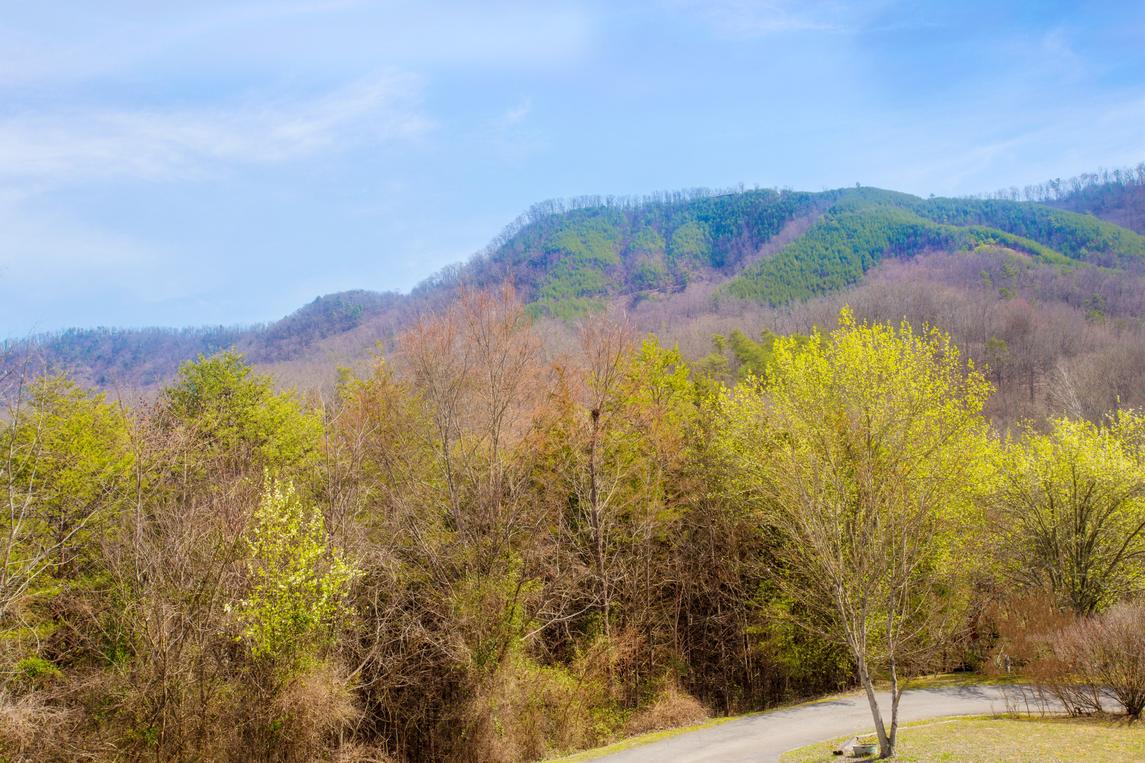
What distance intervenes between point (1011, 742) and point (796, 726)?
217 inches

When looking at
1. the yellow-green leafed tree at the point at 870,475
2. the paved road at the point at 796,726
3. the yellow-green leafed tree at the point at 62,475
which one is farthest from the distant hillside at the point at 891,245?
the yellow-green leafed tree at the point at 62,475

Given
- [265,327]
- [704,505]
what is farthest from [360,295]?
[704,505]

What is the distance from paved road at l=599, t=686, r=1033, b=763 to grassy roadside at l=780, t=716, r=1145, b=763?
3.29 ft

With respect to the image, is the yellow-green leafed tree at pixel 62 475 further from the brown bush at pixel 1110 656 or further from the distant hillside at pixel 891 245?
the distant hillside at pixel 891 245

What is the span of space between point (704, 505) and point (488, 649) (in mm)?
10354

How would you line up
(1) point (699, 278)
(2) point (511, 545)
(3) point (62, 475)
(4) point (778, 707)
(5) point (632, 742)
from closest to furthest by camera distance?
(3) point (62, 475), (5) point (632, 742), (2) point (511, 545), (4) point (778, 707), (1) point (699, 278)

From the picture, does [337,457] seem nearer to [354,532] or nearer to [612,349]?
[354,532]

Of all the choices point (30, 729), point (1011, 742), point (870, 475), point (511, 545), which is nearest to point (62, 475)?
point (30, 729)

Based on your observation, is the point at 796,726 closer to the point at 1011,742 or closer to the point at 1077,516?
the point at 1011,742

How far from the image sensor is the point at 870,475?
1323 centimetres

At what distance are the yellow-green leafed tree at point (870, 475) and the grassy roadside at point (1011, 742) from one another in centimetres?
89

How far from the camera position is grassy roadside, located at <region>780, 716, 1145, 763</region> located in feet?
40.6

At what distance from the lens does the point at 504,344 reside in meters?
20.4

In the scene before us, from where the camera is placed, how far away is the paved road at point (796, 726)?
15.9m
